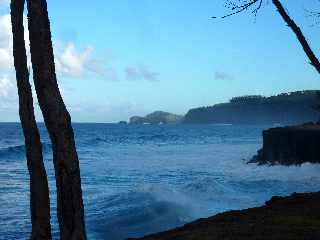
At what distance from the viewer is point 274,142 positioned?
36.4 m

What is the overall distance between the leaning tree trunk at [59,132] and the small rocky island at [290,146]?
28.1 metres

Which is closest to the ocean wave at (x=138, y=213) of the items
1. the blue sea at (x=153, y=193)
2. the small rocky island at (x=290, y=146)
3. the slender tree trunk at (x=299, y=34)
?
the blue sea at (x=153, y=193)

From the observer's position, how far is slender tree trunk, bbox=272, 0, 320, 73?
7625mm

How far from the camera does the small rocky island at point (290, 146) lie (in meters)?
33.2

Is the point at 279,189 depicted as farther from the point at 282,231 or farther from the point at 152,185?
the point at 282,231

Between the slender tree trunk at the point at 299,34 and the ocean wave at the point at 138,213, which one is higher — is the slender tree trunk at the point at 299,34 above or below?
above

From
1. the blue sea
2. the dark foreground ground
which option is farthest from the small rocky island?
the dark foreground ground

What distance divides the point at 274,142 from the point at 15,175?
15974 millimetres

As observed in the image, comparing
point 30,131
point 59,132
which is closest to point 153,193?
point 30,131

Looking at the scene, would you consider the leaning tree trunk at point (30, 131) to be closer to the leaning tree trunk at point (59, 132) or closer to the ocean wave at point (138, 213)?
the leaning tree trunk at point (59, 132)

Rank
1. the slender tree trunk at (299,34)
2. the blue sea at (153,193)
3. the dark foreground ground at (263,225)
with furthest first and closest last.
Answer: the blue sea at (153,193) → the dark foreground ground at (263,225) → the slender tree trunk at (299,34)

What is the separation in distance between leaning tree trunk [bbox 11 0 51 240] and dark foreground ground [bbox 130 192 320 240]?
207 centimetres

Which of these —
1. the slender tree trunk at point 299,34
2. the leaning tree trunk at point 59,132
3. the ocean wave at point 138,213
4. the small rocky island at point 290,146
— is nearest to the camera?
the leaning tree trunk at point 59,132

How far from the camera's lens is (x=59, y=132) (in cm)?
577
